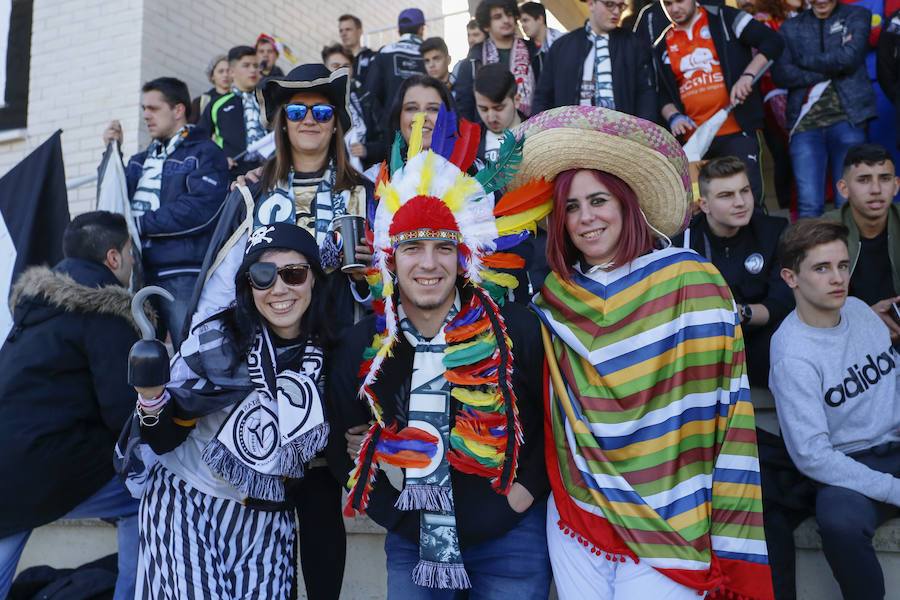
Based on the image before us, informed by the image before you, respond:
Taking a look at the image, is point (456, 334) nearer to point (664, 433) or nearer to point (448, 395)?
point (448, 395)

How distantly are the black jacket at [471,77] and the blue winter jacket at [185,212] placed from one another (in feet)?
6.30

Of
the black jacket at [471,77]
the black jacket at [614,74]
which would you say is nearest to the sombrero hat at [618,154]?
the black jacket at [614,74]

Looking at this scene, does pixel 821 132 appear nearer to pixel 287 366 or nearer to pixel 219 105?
pixel 287 366

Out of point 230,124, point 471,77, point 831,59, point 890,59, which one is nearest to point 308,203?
point 471,77

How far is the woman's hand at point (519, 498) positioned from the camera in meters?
2.33

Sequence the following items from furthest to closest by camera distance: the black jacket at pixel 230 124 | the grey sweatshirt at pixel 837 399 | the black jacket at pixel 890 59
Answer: the black jacket at pixel 230 124, the black jacket at pixel 890 59, the grey sweatshirt at pixel 837 399

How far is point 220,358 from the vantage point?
246cm

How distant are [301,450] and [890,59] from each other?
464cm

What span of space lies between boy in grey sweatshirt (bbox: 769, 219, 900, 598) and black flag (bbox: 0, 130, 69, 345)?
4.60 meters

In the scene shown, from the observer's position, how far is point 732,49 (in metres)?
5.11

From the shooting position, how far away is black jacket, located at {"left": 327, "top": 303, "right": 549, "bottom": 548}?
2332mm

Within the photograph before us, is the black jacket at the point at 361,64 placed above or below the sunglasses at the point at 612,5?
above

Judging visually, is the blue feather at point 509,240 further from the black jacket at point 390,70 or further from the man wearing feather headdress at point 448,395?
the black jacket at point 390,70

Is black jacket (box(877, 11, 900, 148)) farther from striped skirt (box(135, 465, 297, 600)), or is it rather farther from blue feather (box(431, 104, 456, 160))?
striped skirt (box(135, 465, 297, 600))
